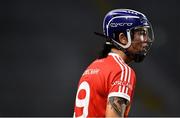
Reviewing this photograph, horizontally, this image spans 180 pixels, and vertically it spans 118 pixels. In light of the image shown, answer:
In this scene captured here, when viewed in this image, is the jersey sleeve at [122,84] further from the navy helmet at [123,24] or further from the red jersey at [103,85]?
the navy helmet at [123,24]

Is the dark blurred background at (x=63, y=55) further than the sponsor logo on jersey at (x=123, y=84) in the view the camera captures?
Yes

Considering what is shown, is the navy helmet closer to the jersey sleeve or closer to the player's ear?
the player's ear

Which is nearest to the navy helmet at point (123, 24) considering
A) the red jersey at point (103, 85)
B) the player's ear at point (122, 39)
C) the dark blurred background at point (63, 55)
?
the player's ear at point (122, 39)

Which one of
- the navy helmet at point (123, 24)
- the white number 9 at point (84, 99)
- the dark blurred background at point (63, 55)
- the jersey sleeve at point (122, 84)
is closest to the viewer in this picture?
the jersey sleeve at point (122, 84)

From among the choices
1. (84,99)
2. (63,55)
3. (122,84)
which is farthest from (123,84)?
(63,55)

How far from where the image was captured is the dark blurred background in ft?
25.7

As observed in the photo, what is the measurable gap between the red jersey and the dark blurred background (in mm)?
4125

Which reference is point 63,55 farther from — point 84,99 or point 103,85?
point 103,85

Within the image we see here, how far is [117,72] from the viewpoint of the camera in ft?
11.4

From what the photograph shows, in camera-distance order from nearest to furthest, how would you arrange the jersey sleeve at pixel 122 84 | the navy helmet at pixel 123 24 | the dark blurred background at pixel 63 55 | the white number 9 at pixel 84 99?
the jersey sleeve at pixel 122 84 < the white number 9 at pixel 84 99 < the navy helmet at pixel 123 24 < the dark blurred background at pixel 63 55

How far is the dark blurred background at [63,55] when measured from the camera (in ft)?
25.7

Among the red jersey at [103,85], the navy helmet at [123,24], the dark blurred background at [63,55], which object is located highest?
the navy helmet at [123,24]

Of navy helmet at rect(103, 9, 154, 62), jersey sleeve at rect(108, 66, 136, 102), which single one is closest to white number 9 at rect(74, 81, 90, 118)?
jersey sleeve at rect(108, 66, 136, 102)

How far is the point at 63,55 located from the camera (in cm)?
819
